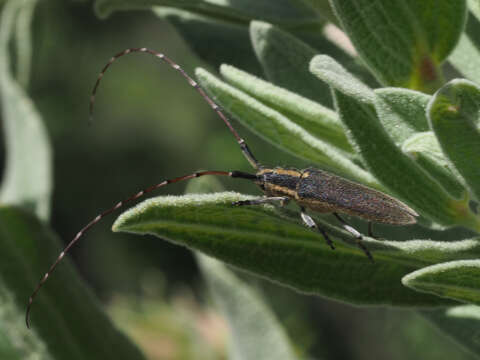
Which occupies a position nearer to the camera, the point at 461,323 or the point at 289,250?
the point at 289,250

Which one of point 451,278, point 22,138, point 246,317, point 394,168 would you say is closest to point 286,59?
point 394,168

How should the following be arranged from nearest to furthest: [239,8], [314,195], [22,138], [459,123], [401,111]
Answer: [459,123], [401,111], [239,8], [314,195], [22,138]

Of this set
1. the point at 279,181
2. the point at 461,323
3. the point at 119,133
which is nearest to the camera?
the point at 461,323

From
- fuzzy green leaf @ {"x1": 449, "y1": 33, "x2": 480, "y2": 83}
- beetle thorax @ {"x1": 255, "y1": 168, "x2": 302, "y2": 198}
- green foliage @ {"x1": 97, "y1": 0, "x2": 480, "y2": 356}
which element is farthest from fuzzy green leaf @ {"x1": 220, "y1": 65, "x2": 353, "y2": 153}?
beetle thorax @ {"x1": 255, "y1": 168, "x2": 302, "y2": 198}

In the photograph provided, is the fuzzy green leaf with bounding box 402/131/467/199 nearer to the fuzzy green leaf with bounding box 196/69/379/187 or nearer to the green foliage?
the green foliage

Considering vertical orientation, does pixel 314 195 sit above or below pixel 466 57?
below

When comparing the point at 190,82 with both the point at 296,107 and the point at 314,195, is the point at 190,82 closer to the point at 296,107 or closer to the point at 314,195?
the point at 314,195

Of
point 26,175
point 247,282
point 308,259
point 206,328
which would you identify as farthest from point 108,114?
point 308,259
